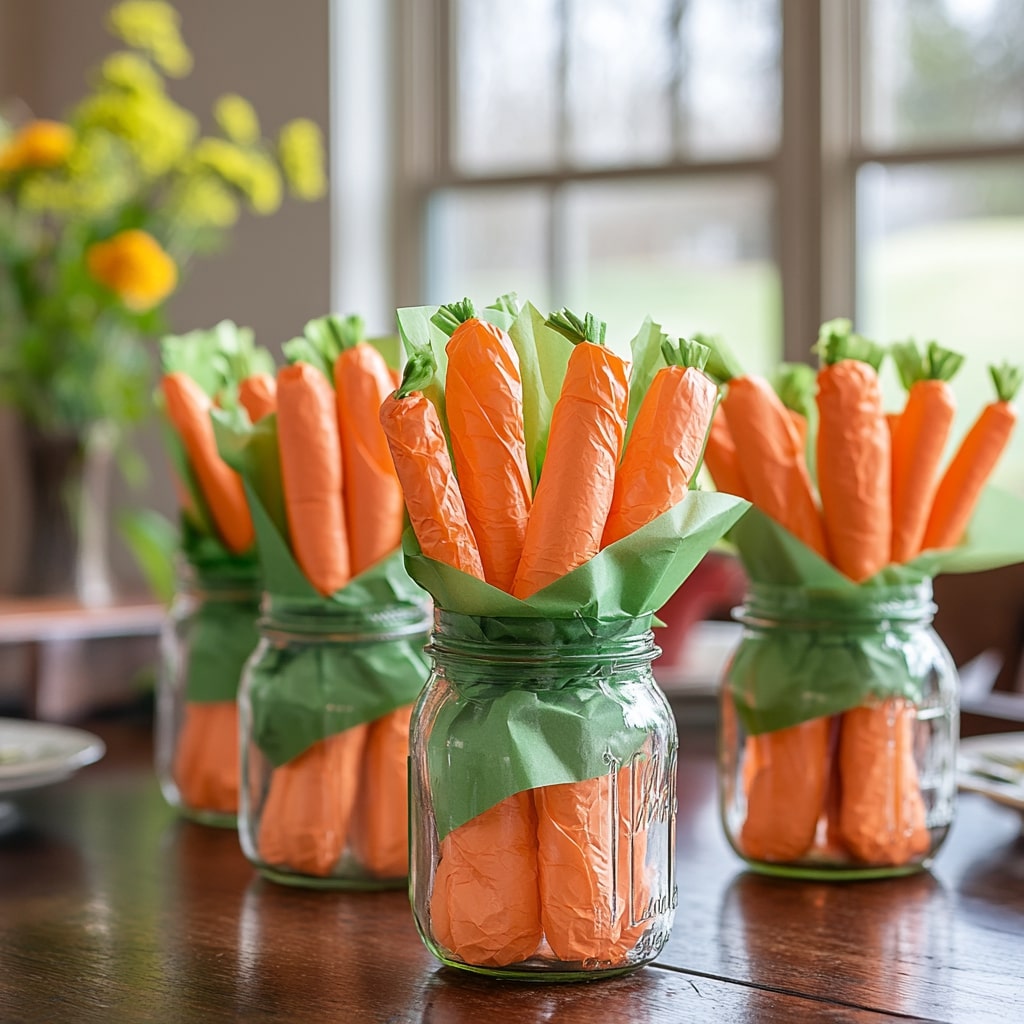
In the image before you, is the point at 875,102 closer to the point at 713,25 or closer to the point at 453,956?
the point at 713,25

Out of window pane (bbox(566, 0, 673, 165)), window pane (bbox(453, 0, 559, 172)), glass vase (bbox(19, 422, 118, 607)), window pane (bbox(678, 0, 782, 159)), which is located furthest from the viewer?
window pane (bbox(453, 0, 559, 172))

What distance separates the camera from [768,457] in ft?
2.65

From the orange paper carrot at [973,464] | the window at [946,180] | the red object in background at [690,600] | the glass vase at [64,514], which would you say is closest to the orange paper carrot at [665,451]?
the orange paper carrot at [973,464]

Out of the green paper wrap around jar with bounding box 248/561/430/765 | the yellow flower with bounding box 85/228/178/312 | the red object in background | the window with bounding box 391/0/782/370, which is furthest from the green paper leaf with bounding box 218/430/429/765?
the window with bounding box 391/0/782/370

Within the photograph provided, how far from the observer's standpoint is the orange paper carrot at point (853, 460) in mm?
793

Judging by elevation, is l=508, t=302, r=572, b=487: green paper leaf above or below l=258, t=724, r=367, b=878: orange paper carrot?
above

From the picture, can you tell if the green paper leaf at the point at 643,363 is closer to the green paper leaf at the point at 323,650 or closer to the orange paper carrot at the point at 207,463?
the green paper leaf at the point at 323,650

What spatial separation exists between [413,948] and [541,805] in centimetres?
13

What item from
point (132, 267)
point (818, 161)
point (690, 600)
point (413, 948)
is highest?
point (818, 161)

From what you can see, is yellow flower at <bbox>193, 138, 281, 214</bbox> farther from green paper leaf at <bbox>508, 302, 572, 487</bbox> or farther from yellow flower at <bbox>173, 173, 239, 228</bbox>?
green paper leaf at <bbox>508, 302, 572, 487</bbox>

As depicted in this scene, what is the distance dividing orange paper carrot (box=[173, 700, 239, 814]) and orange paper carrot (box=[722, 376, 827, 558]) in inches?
14.4

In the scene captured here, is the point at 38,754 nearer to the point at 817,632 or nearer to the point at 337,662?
the point at 337,662

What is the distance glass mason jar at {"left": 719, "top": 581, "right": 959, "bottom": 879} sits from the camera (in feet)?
2.60

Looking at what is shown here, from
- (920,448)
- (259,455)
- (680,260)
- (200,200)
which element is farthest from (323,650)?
(680,260)
